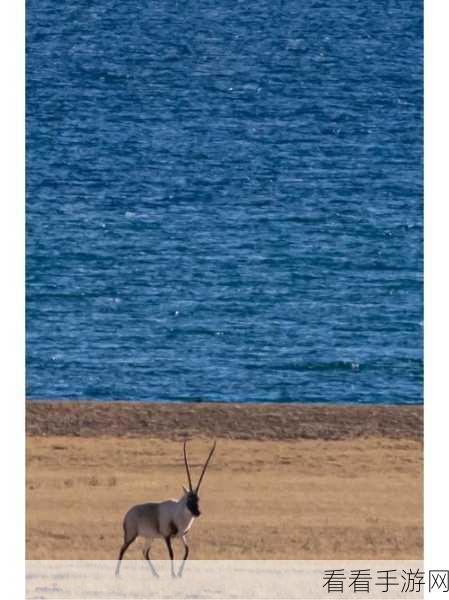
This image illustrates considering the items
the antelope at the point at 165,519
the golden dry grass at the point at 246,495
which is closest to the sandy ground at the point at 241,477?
the golden dry grass at the point at 246,495

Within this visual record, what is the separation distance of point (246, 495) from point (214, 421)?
87 centimetres

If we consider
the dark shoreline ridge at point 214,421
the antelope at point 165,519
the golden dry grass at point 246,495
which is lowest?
the dark shoreline ridge at point 214,421

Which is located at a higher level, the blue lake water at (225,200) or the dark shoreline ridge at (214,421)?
the blue lake water at (225,200)

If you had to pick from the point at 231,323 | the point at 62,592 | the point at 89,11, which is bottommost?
the point at 231,323

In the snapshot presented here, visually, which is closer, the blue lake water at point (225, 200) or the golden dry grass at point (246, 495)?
the golden dry grass at point (246, 495)

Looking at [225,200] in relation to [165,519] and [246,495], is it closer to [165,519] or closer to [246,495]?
[246,495]

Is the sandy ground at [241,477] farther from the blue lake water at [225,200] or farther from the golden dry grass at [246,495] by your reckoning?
the blue lake water at [225,200]

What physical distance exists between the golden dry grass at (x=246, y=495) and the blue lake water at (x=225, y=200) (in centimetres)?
53

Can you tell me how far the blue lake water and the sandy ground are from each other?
0.77 feet

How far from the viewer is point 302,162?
10734mm

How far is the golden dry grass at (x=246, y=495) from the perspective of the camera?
7.88m
